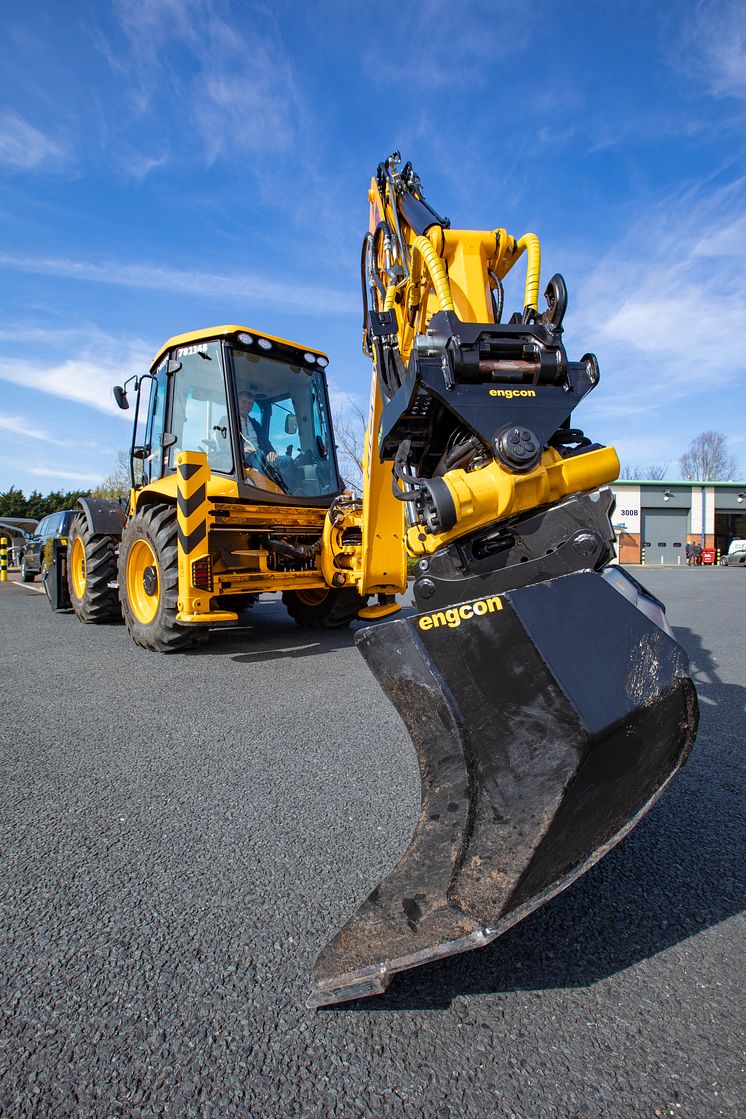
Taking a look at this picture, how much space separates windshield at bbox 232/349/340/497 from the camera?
6.21 meters

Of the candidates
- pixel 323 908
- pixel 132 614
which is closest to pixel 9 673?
pixel 132 614

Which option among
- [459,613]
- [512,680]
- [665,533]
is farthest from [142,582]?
[665,533]

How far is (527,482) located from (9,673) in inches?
186

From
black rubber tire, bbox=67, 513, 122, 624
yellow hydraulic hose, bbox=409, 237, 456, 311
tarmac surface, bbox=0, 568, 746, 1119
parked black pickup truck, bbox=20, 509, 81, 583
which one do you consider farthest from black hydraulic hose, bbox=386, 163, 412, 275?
parked black pickup truck, bbox=20, 509, 81, 583

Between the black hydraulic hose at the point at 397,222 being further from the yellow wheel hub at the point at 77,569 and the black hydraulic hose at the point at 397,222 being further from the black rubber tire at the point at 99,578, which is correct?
the yellow wheel hub at the point at 77,569

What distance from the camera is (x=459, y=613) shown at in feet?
5.07

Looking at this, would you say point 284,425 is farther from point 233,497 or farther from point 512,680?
point 512,680

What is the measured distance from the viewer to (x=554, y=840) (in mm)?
1434

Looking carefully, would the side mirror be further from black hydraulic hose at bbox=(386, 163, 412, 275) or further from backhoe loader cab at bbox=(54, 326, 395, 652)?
black hydraulic hose at bbox=(386, 163, 412, 275)

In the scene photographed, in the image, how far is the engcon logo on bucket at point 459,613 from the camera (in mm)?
1484

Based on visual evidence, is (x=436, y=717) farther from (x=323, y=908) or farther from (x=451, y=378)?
(x=451, y=378)

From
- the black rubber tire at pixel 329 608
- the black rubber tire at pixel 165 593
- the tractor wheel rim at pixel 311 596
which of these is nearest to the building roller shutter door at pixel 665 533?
the black rubber tire at pixel 329 608

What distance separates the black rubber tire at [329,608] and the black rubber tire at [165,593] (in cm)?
165

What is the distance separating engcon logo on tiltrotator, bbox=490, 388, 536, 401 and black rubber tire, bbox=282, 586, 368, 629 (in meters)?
4.98
